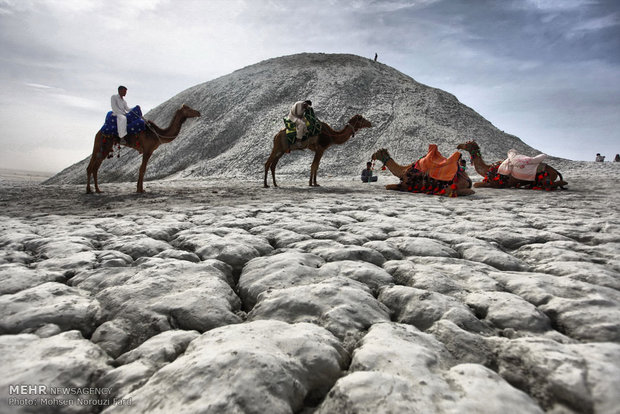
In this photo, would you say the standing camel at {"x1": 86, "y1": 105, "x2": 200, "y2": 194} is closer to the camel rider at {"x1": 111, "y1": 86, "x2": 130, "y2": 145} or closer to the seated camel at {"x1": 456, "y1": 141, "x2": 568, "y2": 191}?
the camel rider at {"x1": 111, "y1": 86, "x2": 130, "y2": 145}

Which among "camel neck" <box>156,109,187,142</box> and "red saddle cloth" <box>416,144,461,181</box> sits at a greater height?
"camel neck" <box>156,109,187,142</box>

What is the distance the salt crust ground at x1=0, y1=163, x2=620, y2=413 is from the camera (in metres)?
1.36

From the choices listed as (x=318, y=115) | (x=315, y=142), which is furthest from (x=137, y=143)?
(x=318, y=115)

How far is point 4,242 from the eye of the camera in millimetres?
3480

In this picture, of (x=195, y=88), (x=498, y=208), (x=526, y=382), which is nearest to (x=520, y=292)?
(x=526, y=382)

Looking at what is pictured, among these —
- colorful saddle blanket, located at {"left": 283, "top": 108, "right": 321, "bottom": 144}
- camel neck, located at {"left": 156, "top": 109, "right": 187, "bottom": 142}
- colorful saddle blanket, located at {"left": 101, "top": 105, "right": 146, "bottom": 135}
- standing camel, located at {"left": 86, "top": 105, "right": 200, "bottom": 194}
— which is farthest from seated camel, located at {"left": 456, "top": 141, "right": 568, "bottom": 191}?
colorful saddle blanket, located at {"left": 101, "top": 105, "right": 146, "bottom": 135}

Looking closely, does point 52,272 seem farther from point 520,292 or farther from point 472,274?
point 520,292

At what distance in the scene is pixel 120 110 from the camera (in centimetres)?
845

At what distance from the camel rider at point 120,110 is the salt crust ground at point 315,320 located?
5.38 metres

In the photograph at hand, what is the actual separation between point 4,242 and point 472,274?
4.62 meters

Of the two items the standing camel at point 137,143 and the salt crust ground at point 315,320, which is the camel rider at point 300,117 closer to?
the standing camel at point 137,143

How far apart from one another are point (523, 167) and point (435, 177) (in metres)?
3.46

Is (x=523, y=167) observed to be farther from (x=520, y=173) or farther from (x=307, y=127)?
(x=307, y=127)

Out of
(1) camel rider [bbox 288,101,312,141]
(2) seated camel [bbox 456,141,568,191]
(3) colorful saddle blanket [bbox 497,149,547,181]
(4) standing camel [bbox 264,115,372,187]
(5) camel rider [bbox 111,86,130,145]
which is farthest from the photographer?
(4) standing camel [bbox 264,115,372,187]
